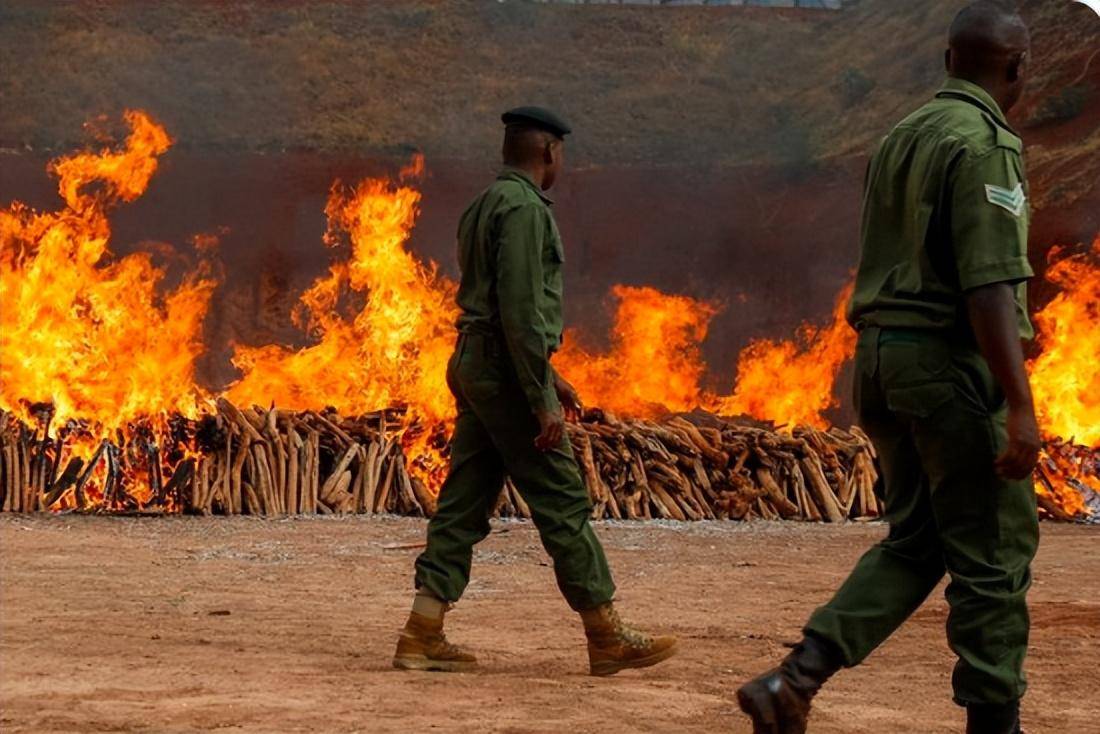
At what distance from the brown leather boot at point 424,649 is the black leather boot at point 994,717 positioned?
2515mm

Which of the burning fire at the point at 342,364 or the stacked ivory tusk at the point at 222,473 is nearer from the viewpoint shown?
the stacked ivory tusk at the point at 222,473

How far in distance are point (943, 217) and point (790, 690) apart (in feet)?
4.32

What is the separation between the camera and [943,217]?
4.32m

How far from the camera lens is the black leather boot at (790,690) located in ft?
14.1

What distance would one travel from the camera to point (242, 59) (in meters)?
44.3

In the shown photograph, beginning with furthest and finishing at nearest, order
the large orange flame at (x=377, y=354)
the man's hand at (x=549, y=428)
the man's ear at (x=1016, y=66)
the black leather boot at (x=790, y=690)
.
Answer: the large orange flame at (x=377, y=354) → the man's hand at (x=549, y=428) → the man's ear at (x=1016, y=66) → the black leather boot at (x=790, y=690)

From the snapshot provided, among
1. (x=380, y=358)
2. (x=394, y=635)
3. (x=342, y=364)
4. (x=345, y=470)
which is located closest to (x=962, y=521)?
(x=394, y=635)

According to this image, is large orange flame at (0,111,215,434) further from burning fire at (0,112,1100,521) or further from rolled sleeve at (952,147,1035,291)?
rolled sleeve at (952,147,1035,291)

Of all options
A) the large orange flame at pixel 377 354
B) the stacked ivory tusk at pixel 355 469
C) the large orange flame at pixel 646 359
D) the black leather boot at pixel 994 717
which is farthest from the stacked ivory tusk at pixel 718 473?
the black leather boot at pixel 994 717

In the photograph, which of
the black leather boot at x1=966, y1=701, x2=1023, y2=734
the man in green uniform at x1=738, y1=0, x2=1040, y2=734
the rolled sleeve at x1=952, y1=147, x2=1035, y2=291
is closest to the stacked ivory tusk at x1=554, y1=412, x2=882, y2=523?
A: the man in green uniform at x1=738, y1=0, x2=1040, y2=734

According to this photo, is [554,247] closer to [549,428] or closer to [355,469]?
[549,428]

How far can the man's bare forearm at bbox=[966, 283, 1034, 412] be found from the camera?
13.5ft

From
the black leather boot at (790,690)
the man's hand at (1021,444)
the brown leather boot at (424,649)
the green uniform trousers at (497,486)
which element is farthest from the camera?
the brown leather boot at (424,649)

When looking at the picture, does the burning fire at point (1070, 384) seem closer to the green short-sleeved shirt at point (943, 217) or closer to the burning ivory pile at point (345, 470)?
the burning ivory pile at point (345, 470)
